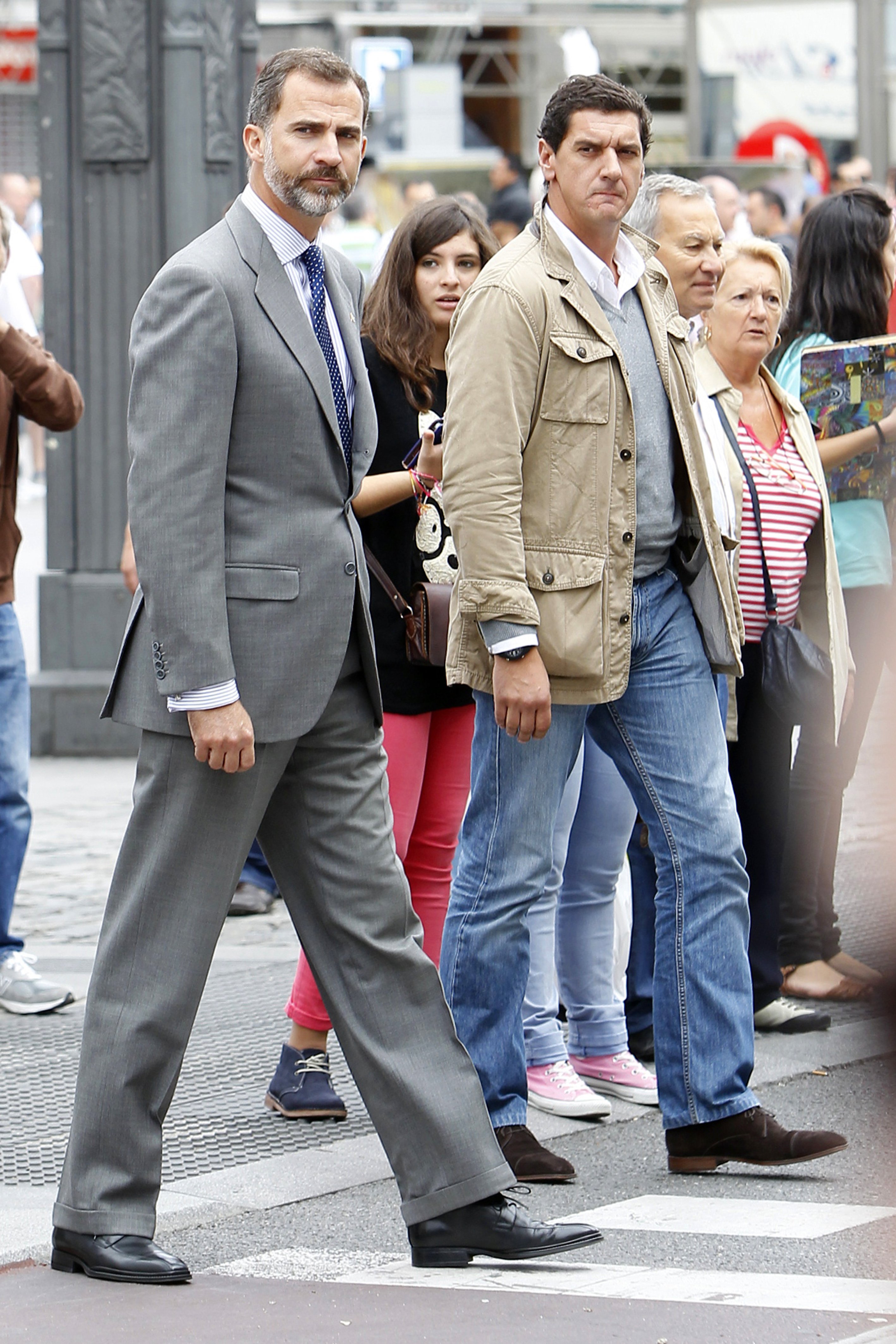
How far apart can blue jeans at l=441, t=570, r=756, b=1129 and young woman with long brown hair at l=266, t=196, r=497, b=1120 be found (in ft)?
1.77

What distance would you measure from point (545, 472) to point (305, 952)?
103 centimetres

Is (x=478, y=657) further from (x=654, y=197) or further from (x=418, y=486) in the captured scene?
(x=654, y=197)

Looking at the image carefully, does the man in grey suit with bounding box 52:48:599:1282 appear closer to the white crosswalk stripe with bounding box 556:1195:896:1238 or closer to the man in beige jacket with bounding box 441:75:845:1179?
the white crosswalk stripe with bounding box 556:1195:896:1238

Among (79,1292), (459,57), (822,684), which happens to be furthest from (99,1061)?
(459,57)

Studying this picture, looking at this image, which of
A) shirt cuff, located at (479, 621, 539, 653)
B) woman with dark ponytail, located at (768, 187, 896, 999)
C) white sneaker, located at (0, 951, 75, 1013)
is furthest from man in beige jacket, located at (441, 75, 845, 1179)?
white sneaker, located at (0, 951, 75, 1013)

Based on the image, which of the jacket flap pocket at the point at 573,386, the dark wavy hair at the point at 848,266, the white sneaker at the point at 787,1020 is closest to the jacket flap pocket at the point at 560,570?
the jacket flap pocket at the point at 573,386

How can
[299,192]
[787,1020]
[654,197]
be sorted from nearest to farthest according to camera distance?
1. [299,192]
2. [654,197]
3. [787,1020]

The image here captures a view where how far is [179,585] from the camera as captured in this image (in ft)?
11.5

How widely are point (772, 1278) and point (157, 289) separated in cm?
193

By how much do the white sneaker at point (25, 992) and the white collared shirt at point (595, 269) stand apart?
245 centimetres

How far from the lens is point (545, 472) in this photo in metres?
4.14

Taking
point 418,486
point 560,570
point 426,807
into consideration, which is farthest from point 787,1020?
point 560,570

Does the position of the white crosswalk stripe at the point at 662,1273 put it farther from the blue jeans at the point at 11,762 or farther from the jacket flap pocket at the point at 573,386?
the blue jeans at the point at 11,762

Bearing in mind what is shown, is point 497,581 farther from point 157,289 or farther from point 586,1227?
point 586,1227
